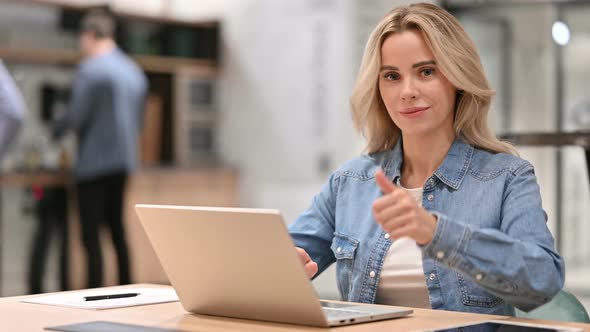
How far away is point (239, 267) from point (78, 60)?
5691 millimetres

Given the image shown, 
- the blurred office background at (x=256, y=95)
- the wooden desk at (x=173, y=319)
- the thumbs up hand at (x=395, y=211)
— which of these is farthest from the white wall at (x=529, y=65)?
the thumbs up hand at (x=395, y=211)

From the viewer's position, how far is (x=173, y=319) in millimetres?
1800

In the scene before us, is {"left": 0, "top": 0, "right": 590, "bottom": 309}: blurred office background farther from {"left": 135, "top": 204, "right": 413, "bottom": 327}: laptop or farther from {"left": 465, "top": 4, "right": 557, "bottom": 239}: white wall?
{"left": 135, "top": 204, "right": 413, "bottom": 327}: laptop

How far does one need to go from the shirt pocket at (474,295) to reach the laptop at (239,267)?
0.21 metres

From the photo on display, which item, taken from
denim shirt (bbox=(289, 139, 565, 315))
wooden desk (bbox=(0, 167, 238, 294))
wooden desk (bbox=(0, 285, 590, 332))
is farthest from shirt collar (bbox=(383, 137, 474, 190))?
wooden desk (bbox=(0, 167, 238, 294))

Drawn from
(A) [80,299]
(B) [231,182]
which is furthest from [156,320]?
(B) [231,182]

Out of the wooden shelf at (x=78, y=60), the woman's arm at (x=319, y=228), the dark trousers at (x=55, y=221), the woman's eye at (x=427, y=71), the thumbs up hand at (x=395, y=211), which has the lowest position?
the dark trousers at (x=55, y=221)

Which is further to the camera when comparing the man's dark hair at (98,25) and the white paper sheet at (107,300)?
the man's dark hair at (98,25)

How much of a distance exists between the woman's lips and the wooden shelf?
503 centimetres

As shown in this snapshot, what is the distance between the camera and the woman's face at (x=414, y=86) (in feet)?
6.95

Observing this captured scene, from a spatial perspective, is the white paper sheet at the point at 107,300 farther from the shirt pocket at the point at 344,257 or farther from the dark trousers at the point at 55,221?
the dark trousers at the point at 55,221

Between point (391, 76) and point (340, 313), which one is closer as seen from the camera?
point (340, 313)

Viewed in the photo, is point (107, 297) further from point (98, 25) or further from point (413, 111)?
point (98, 25)

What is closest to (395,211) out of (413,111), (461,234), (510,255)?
(461,234)
